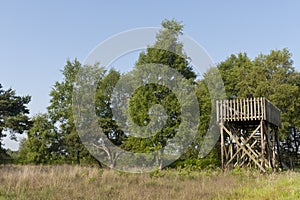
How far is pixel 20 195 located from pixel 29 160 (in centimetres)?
2326

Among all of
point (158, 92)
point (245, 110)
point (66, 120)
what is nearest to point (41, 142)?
point (66, 120)

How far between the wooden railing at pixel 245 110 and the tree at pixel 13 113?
21.6m

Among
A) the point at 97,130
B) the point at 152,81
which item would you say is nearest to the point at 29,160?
the point at 97,130

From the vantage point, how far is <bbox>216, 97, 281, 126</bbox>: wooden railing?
16812mm

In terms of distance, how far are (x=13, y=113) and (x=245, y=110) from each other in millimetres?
24735

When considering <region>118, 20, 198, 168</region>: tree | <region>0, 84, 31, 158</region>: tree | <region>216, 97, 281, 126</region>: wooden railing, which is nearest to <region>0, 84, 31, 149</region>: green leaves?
<region>0, 84, 31, 158</region>: tree

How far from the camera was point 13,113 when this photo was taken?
33.7 m

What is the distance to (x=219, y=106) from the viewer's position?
57.8ft

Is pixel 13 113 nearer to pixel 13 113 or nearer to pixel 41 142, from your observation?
pixel 13 113

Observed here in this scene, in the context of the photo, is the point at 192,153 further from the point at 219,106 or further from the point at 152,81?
the point at 219,106

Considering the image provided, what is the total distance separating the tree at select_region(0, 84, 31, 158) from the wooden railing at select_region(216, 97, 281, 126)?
70.8 ft

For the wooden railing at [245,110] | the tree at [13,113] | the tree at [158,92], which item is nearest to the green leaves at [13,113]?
the tree at [13,113]

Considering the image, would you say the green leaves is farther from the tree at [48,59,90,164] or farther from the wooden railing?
the wooden railing

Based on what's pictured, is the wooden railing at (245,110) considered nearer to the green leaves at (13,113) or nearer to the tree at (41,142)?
the tree at (41,142)
